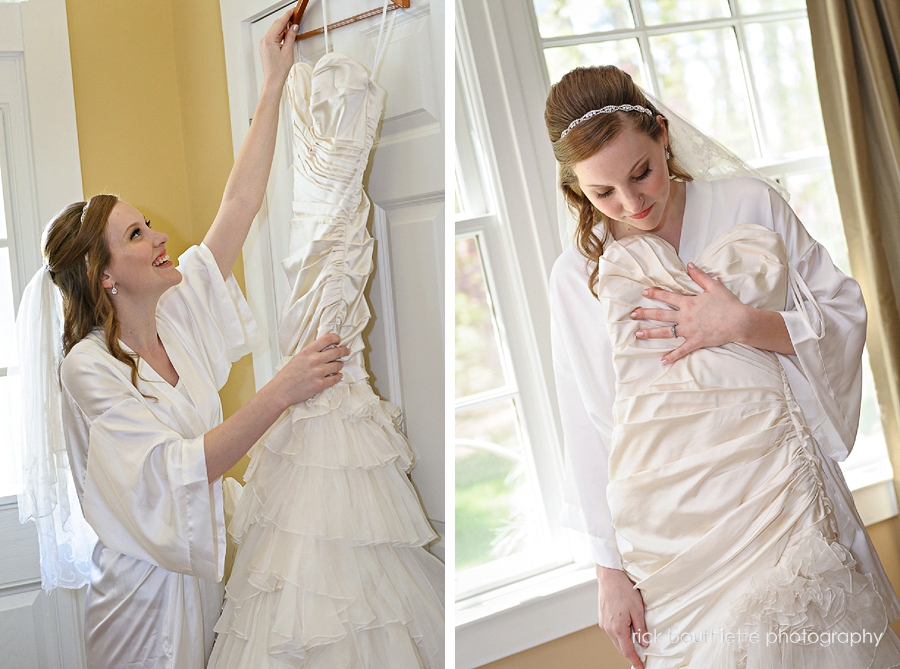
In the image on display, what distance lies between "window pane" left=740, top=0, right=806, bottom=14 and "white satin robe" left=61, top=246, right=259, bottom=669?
1.78 metres

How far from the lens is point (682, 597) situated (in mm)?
1297

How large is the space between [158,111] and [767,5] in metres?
1.89

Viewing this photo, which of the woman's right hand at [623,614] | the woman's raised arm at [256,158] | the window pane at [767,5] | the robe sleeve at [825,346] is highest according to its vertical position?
the window pane at [767,5]

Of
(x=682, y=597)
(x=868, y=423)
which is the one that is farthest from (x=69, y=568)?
(x=868, y=423)

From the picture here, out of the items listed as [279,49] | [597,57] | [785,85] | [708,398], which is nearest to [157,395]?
[279,49]

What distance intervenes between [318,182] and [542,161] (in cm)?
68

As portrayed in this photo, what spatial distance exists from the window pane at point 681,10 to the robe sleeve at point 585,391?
3.47 ft

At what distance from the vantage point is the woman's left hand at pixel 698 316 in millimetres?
1248

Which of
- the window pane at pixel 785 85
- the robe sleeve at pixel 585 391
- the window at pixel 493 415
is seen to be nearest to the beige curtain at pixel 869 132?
the window pane at pixel 785 85

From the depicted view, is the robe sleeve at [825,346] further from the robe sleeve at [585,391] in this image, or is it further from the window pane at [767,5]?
the window pane at [767,5]

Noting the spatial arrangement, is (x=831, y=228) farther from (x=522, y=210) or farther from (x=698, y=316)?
(x=698, y=316)

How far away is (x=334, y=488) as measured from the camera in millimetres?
1368

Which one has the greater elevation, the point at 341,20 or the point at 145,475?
the point at 341,20

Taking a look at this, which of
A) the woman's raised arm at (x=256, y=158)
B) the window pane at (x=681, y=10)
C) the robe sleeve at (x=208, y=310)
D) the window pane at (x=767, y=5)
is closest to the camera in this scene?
the woman's raised arm at (x=256, y=158)
